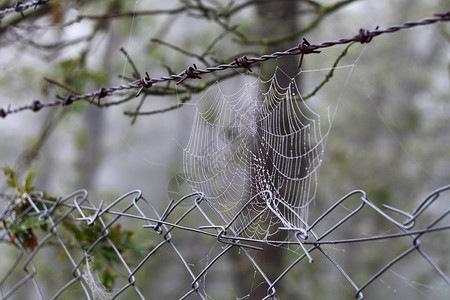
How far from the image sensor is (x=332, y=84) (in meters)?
8.30

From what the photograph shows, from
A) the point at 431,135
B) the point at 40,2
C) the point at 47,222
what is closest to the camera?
the point at 40,2

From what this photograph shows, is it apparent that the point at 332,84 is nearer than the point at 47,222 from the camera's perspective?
No

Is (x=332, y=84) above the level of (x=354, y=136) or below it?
above

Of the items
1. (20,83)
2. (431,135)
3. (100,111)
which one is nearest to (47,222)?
(20,83)

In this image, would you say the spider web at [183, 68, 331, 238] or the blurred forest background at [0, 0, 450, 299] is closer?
the spider web at [183, 68, 331, 238]

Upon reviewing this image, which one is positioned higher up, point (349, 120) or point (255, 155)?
point (349, 120)

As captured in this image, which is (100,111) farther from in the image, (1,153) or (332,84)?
(332,84)

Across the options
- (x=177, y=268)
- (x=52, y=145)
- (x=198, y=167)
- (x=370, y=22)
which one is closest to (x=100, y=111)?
(x=52, y=145)

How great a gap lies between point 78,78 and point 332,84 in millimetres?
6182

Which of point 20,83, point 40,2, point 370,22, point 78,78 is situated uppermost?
point 20,83

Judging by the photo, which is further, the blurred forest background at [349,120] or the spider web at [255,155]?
the blurred forest background at [349,120]

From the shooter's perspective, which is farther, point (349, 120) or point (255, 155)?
point (349, 120)

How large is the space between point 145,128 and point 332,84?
191 inches

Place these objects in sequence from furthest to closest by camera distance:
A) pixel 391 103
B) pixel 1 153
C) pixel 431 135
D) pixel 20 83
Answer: pixel 1 153 < pixel 391 103 < pixel 431 135 < pixel 20 83
